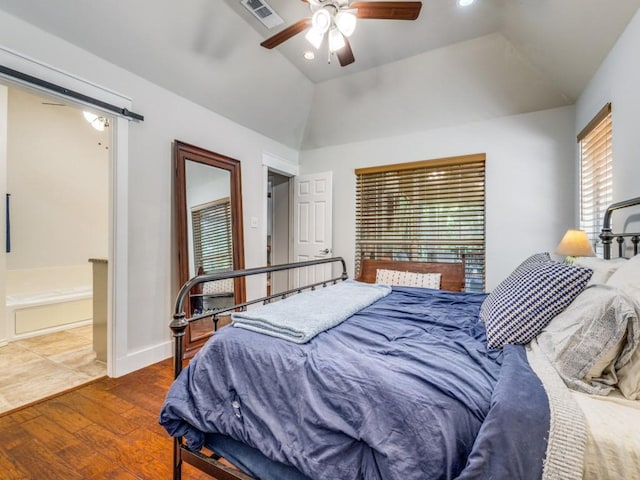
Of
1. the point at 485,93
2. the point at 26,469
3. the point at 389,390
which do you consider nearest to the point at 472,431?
the point at 389,390

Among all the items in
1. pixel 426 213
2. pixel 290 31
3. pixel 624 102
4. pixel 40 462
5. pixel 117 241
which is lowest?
pixel 40 462

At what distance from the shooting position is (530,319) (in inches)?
44.5

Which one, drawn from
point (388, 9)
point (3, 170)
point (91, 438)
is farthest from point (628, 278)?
point (3, 170)

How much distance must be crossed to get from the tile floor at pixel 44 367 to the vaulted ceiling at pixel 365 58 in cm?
253

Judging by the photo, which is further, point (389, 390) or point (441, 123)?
point (441, 123)

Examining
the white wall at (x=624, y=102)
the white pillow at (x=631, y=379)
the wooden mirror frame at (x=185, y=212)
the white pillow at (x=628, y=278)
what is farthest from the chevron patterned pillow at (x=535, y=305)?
the wooden mirror frame at (x=185, y=212)

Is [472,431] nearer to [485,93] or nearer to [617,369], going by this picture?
[617,369]

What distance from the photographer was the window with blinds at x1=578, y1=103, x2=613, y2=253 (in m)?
2.26

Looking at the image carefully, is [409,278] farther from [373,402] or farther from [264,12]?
[264,12]

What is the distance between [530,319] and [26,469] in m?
2.39

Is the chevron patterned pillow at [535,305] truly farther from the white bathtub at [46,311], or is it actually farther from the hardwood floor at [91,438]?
the white bathtub at [46,311]

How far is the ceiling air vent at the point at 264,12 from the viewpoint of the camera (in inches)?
95.3

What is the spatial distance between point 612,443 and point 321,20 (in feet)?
7.58

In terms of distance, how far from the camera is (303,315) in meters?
1.39
